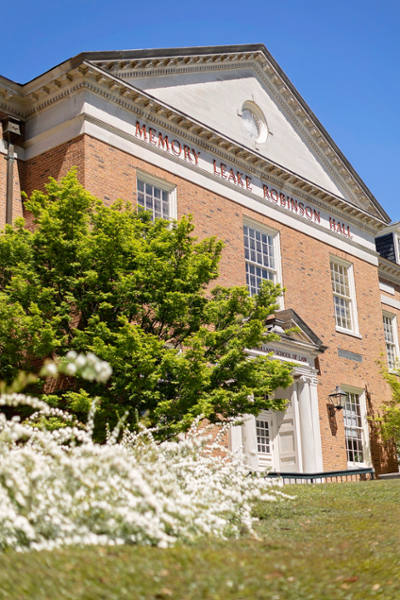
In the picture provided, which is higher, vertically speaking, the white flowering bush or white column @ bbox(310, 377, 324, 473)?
white column @ bbox(310, 377, 324, 473)

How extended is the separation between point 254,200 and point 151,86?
4496 mm

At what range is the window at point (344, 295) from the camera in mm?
22812

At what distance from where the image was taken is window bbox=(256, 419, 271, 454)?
1905 cm

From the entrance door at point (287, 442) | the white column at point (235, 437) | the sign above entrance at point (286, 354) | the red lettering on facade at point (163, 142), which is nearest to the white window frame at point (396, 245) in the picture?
the sign above entrance at point (286, 354)

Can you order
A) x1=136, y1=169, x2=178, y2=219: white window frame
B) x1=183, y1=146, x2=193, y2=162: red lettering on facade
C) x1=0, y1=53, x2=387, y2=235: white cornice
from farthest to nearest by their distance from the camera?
1. x1=183, y1=146, x2=193, y2=162: red lettering on facade
2. x1=136, y1=169, x2=178, y2=219: white window frame
3. x1=0, y1=53, x2=387, y2=235: white cornice

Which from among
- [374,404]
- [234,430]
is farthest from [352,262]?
[234,430]

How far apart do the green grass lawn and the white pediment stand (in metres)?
13.4

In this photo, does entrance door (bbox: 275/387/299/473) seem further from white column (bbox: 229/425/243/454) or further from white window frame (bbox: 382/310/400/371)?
white window frame (bbox: 382/310/400/371)

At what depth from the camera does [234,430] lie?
16.6 m

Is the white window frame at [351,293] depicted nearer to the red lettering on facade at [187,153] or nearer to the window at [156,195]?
the red lettering on facade at [187,153]

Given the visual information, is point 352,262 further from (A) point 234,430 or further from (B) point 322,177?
(A) point 234,430

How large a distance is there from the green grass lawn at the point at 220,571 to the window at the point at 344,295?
53.1ft

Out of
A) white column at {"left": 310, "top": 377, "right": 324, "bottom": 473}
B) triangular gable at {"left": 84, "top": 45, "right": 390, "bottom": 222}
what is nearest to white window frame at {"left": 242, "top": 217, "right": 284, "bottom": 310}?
Result: triangular gable at {"left": 84, "top": 45, "right": 390, "bottom": 222}

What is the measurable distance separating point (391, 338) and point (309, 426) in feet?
31.9
